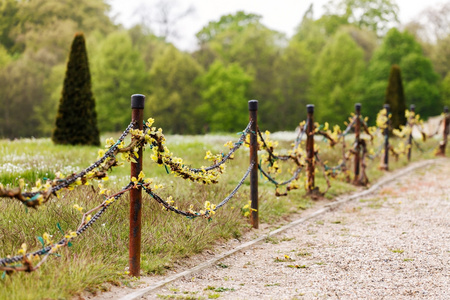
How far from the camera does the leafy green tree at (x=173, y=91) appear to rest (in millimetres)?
36312

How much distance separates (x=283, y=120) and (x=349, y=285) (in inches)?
1457

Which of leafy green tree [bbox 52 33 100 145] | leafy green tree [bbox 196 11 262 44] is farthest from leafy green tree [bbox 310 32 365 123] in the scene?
leafy green tree [bbox 52 33 100 145]

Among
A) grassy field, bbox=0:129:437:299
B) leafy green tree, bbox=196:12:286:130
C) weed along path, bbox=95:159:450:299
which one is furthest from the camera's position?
leafy green tree, bbox=196:12:286:130

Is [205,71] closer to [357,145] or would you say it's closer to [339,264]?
[357,145]

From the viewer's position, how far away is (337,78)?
126 ft

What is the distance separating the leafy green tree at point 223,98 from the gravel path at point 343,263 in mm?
29173

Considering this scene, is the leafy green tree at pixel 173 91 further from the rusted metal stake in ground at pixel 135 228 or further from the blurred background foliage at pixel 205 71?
the rusted metal stake in ground at pixel 135 228

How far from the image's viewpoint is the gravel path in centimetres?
411

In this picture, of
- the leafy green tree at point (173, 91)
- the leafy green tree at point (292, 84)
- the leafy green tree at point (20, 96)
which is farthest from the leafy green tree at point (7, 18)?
the leafy green tree at point (292, 84)

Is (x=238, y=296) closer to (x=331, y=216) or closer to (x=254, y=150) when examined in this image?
(x=254, y=150)

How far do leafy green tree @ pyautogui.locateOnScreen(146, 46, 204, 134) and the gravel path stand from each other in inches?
1159

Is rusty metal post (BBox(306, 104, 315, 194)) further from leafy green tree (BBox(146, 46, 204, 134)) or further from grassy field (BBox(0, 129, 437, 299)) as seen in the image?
leafy green tree (BBox(146, 46, 204, 134))

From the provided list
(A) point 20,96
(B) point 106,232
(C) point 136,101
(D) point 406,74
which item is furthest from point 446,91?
(C) point 136,101

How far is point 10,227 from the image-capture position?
4.79 m
